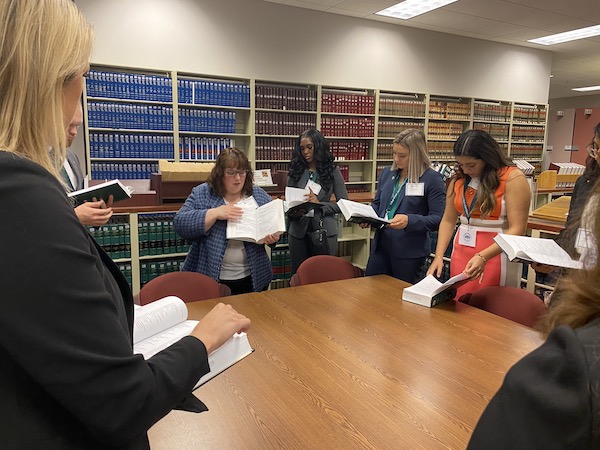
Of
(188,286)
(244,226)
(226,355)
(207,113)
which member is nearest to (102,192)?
(188,286)

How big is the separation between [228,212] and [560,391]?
2.28 meters

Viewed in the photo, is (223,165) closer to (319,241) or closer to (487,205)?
(319,241)

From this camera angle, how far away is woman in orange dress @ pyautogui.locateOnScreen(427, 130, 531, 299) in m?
2.40

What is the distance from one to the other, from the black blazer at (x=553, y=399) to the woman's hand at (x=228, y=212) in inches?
87.1

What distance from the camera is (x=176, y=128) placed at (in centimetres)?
532

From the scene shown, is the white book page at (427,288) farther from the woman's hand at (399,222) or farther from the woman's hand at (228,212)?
the woman's hand at (228,212)

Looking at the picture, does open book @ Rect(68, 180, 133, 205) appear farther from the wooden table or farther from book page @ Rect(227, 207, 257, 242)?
the wooden table

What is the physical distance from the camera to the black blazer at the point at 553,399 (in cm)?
42

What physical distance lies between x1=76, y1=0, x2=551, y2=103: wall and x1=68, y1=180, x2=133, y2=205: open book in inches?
128

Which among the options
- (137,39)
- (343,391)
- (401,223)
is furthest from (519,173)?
(137,39)

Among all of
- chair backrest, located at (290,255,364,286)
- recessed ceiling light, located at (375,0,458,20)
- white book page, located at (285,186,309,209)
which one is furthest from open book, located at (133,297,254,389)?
recessed ceiling light, located at (375,0,458,20)

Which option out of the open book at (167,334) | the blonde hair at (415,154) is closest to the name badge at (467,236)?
the blonde hair at (415,154)

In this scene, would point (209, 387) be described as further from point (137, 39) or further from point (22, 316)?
point (137, 39)

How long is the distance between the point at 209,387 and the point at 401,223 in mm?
1769
